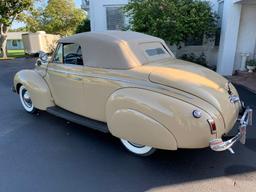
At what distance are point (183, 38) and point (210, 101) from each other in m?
6.75

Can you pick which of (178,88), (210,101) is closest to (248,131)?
(210,101)

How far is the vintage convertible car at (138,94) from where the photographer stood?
8.98 ft

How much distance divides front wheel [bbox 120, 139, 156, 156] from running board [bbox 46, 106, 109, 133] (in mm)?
392

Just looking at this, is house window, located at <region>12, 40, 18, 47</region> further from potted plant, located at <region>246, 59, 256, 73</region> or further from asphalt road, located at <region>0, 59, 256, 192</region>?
asphalt road, located at <region>0, 59, 256, 192</region>

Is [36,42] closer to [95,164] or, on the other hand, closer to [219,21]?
[219,21]

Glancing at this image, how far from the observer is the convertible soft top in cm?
342

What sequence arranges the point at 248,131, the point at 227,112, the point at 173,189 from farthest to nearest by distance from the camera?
the point at 248,131 < the point at 227,112 < the point at 173,189

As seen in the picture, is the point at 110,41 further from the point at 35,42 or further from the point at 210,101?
the point at 35,42

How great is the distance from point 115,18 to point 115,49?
354 inches

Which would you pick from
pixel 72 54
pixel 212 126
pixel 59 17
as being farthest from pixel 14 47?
pixel 212 126

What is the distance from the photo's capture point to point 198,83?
2.99 m

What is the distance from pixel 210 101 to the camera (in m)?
2.80

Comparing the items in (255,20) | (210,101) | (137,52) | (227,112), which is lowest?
(227,112)

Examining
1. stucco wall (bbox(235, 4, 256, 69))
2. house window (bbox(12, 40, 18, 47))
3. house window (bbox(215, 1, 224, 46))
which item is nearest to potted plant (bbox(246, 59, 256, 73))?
stucco wall (bbox(235, 4, 256, 69))
